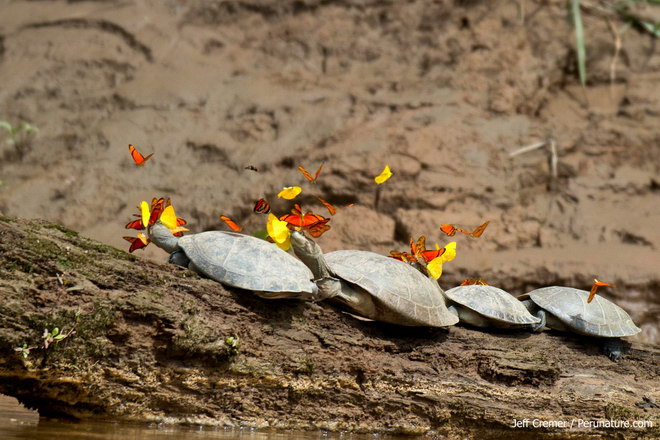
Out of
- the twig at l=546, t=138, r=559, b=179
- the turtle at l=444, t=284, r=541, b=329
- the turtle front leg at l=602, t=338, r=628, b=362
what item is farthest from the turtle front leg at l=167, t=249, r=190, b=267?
the twig at l=546, t=138, r=559, b=179

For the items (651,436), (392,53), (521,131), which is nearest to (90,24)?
(392,53)

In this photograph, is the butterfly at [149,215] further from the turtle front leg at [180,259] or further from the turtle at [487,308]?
the turtle at [487,308]

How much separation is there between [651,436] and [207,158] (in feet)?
16.0

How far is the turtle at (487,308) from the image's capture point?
3633mm

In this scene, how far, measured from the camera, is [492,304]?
366cm

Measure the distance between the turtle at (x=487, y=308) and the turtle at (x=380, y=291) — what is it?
0.48ft

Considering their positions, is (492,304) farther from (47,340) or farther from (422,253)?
(47,340)

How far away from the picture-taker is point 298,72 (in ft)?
24.7

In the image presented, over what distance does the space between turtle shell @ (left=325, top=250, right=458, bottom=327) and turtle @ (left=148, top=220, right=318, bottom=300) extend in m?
0.29

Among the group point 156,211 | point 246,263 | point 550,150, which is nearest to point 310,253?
point 246,263

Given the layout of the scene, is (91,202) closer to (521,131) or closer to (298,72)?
(298,72)

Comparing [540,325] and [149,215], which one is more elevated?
[149,215]

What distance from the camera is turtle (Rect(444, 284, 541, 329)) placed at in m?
3.63

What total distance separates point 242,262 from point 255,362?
19.4 inches
